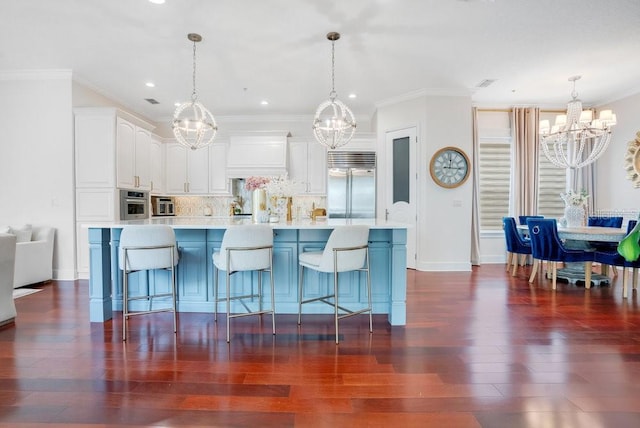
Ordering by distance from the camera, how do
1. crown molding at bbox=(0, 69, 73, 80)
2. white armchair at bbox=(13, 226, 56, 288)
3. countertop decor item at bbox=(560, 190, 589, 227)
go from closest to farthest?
1. white armchair at bbox=(13, 226, 56, 288)
2. crown molding at bbox=(0, 69, 73, 80)
3. countertop decor item at bbox=(560, 190, 589, 227)

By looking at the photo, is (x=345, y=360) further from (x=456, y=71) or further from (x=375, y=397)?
(x=456, y=71)

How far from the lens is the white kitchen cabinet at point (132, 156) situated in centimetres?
513

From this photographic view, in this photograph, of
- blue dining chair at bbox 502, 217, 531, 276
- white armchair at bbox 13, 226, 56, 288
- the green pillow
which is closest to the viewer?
the green pillow

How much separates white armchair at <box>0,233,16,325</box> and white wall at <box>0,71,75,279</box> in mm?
1919

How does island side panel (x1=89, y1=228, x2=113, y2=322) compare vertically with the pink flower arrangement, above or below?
below

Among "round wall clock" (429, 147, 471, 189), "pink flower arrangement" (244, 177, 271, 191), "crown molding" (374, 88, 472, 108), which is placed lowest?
"pink flower arrangement" (244, 177, 271, 191)

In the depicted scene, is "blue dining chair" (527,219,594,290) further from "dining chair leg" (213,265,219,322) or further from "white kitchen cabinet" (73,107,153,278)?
"white kitchen cabinet" (73,107,153,278)

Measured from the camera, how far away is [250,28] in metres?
3.52

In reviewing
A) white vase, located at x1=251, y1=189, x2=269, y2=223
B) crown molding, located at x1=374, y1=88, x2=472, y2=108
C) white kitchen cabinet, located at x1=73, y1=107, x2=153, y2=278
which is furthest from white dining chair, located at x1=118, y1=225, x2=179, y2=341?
crown molding, located at x1=374, y1=88, x2=472, y2=108

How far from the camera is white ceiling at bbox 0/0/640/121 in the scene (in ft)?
10.5

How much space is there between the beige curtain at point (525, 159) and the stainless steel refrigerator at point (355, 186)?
2.74 metres

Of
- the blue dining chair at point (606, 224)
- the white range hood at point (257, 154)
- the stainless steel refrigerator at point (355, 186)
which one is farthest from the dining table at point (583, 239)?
the white range hood at point (257, 154)

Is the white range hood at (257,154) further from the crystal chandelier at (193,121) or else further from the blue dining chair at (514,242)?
the blue dining chair at (514,242)

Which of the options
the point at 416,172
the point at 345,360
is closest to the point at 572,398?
the point at 345,360
